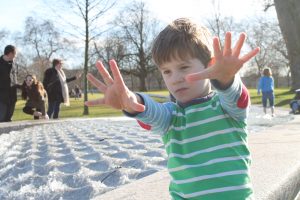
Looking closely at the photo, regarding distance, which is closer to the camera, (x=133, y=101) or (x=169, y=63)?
(x=133, y=101)

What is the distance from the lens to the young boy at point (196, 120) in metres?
1.82

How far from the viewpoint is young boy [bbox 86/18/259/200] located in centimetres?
182

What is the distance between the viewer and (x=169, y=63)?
→ 189cm

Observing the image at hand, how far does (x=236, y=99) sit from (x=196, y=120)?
21cm

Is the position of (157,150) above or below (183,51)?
below

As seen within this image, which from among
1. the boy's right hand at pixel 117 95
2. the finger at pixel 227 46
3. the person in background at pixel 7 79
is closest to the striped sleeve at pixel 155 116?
the boy's right hand at pixel 117 95

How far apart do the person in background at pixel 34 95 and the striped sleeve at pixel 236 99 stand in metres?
9.73

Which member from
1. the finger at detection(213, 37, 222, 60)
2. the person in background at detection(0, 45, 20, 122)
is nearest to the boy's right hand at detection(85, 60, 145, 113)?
the finger at detection(213, 37, 222, 60)

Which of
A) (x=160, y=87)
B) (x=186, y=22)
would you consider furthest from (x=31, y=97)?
(x=160, y=87)

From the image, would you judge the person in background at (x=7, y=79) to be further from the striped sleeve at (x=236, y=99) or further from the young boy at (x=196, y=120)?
the striped sleeve at (x=236, y=99)

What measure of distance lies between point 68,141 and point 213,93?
195 inches

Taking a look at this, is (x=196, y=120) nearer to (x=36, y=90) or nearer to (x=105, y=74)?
(x=105, y=74)

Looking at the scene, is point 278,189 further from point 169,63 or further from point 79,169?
point 79,169

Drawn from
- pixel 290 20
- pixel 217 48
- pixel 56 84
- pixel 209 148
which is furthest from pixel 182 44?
pixel 290 20
